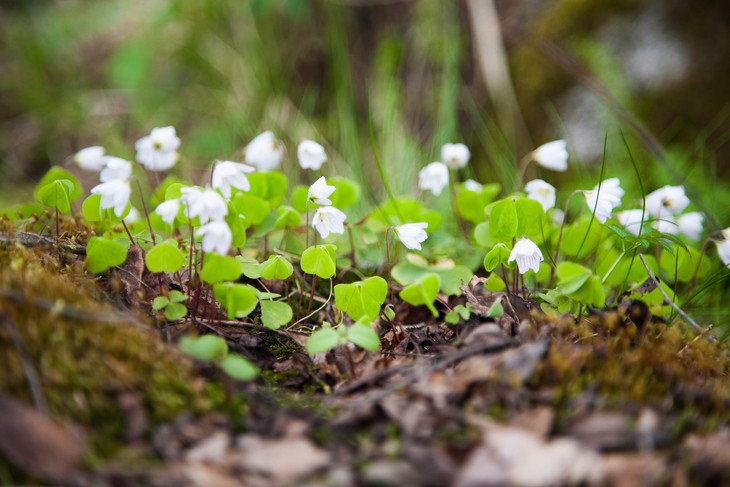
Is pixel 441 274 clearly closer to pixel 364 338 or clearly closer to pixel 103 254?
pixel 364 338

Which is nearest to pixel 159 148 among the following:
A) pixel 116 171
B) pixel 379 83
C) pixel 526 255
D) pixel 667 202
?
pixel 116 171

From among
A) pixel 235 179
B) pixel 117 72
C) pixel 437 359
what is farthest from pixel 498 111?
pixel 117 72

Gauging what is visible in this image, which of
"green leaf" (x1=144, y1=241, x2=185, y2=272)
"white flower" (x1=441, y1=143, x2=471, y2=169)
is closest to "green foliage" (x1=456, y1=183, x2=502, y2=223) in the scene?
"white flower" (x1=441, y1=143, x2=471, y2=169)

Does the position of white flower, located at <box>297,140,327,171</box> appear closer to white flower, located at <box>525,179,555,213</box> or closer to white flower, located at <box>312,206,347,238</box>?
white flower, located at <box>312,206,347,238</box>

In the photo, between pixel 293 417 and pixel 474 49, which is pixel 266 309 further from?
pixel 474 49

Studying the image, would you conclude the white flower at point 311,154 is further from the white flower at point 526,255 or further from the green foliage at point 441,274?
the white flower at point 526,255

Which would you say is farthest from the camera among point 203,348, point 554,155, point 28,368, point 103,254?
point 554,155

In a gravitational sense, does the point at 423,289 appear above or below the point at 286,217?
below
